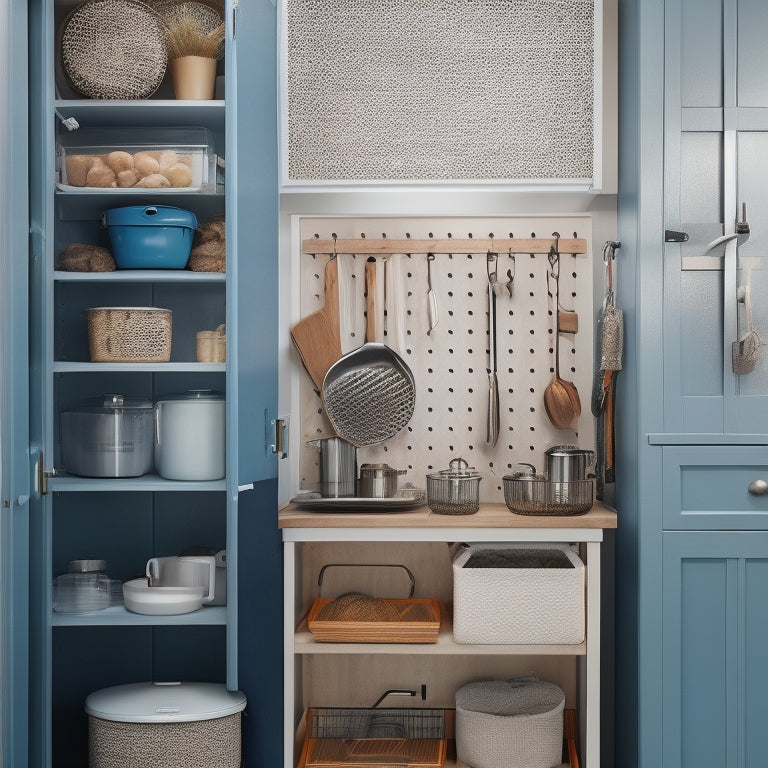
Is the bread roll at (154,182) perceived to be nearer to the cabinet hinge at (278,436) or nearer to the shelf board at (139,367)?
the shelf board at (139,367)

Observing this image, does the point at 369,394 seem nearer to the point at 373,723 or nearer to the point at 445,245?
the point at 445,245

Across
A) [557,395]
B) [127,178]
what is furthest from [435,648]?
[127,178]

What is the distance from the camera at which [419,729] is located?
2682mm

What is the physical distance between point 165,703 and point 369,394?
99 centimetres

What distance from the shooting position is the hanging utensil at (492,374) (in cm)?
271

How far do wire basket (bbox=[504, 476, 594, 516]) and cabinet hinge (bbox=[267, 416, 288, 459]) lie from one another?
2.15ft

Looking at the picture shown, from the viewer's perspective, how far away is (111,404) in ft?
7.76

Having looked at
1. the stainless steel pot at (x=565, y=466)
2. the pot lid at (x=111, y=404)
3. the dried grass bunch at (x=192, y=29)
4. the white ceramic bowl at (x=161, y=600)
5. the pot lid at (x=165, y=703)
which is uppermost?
the dried grass bunch at (x=192, y=29)

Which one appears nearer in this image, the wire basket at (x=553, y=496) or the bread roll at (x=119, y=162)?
the bread roll at (x=119, y=162)

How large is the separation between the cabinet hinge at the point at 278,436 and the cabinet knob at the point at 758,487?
1241 mm

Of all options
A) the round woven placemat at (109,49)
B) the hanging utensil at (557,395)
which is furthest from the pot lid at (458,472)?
the round woven placemat at (109,49)

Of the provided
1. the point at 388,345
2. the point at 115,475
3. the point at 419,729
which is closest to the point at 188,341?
the point at 115,475

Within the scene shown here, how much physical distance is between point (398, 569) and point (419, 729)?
1.53 feet

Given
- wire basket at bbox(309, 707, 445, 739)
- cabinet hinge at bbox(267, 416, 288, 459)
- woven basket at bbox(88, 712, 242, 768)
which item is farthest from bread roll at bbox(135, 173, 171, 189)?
wire basket at bbox(309, 707, 445, 739)
